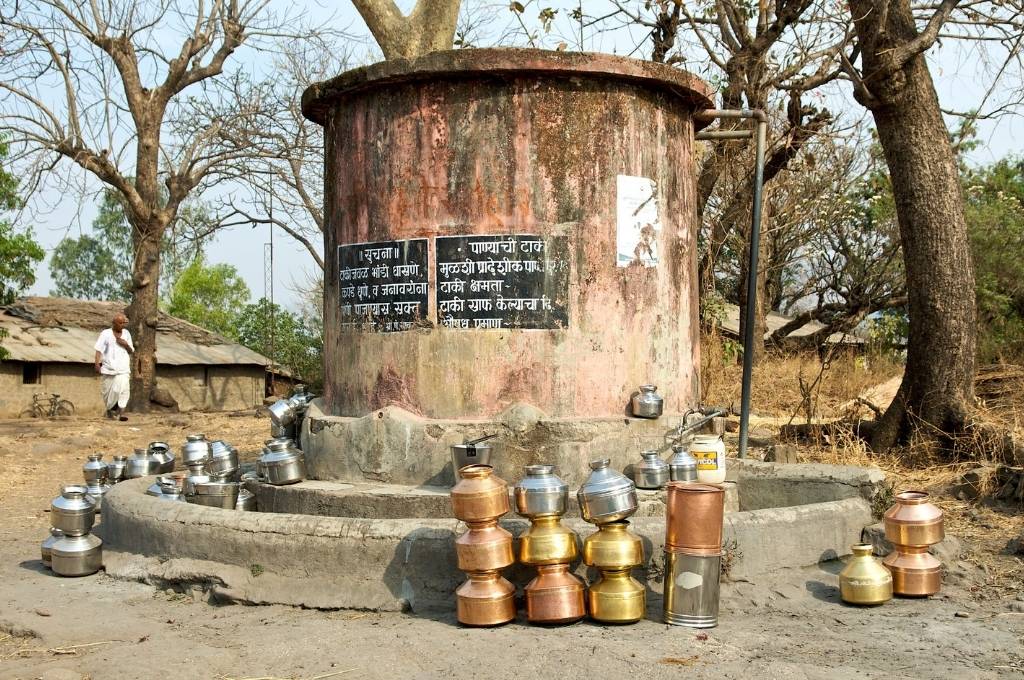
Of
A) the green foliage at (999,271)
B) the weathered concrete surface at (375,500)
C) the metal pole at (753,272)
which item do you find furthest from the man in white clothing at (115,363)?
the green foliage at (999,271)

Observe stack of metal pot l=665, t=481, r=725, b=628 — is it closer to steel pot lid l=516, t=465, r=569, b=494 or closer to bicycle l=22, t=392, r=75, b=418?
steel pot lid l=516, t=465, r=569, b=494

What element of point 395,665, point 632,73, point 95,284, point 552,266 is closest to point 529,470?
point 395,665

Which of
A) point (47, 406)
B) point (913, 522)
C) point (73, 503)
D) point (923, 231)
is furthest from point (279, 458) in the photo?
point (47, 406)

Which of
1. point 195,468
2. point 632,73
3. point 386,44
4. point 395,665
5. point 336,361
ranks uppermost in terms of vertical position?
point 386,44

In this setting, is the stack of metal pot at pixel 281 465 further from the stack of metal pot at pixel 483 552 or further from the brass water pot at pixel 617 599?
the brass water pot at pixel 617 599

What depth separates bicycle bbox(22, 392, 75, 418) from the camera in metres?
20.1

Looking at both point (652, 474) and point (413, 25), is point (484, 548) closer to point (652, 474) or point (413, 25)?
point (652, 474)

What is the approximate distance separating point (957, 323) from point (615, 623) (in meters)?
5.39

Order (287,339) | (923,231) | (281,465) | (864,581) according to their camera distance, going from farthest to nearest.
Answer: (287,339)
(923,231)
(281,465)
(864,581)

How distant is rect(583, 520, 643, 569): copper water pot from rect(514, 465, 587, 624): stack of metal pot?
91 mm

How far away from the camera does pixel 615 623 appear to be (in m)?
4.34

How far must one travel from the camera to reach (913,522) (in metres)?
4.89

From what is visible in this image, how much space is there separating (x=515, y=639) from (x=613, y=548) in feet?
1.97

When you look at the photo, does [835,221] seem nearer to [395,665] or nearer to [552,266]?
[552,266]
